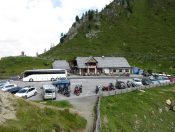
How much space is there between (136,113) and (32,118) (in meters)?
28.7

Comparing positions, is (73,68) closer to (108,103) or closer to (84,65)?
(84,65)

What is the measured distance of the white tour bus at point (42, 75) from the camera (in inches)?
3807

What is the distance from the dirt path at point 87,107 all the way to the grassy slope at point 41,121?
1077 millimetres

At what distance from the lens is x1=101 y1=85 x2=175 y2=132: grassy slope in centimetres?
5492

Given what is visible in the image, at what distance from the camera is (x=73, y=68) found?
13425 centimetres

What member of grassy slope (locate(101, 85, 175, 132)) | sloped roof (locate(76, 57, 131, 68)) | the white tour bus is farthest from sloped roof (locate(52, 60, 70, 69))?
grassy slope (locate(101, 85, 175, 132))

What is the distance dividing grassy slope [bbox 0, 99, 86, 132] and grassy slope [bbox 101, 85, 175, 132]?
17.7ft

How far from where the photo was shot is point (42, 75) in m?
98.2

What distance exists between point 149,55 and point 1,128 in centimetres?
14913

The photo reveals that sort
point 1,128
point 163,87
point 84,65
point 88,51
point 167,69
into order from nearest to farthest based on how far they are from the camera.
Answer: point 1,128 → point 163,87 → point 84,65 → point 167,69 → point 88,51

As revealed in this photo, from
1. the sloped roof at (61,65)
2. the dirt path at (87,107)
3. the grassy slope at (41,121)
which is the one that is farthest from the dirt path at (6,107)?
the sloped roof at (61,65)

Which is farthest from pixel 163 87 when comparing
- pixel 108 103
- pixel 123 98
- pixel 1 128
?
pixel 1 128

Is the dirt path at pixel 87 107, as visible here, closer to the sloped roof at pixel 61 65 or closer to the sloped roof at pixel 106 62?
the sloped roof at pixel 106 62

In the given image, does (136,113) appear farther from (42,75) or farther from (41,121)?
(42,75)
